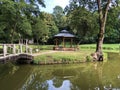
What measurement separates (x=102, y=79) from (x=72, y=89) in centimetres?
363

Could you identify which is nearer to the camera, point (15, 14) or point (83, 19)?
point (15, 14)

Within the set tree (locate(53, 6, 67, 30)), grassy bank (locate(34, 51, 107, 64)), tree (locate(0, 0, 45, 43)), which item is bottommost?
grassy bank (locate(34, 51, 107, 64))

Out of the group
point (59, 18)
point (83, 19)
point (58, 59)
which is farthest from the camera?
point (59, 18)

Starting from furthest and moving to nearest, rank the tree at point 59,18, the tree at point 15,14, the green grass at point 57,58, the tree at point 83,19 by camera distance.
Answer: the tree at point 59,18 → the tree at point 83,19 → the tree at point 15,14 → the green grass at point 57,58

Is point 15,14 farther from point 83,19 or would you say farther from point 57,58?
point 83,19

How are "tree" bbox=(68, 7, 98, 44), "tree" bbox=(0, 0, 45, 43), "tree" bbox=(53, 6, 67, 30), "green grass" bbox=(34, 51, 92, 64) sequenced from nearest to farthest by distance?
1. "green grass" bbox=(34, 51, 92, 64)
2. "tree" bbox=(0, 0, 45, 43)
3. "tree" bbox=(68, 7, 98, 44)
4. "tree" bbox=(53, 6, 67, 30)

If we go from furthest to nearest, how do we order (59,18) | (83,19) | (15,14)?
(59,18) → (83,19) → (15,14)

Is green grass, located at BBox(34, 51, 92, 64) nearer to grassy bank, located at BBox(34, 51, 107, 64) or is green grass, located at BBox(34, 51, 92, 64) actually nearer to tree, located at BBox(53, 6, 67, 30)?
grassy bank, located at BBox(34, 51, 107, 64)

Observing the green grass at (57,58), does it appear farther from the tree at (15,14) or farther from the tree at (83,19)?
the tree at (83,19)

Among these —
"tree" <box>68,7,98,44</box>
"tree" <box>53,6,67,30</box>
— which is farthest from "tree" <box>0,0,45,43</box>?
"tree" <box>53,6,67,30</box>

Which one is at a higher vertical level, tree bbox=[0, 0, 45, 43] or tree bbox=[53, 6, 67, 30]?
tree bbox=[53, 6, 67, 30]

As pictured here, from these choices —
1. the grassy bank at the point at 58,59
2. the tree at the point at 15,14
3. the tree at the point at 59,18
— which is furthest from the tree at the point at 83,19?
the tree at the point at 59,18

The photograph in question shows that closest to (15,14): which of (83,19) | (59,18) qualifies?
(83,19)

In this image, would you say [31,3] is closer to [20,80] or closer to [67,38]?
[67,38]
